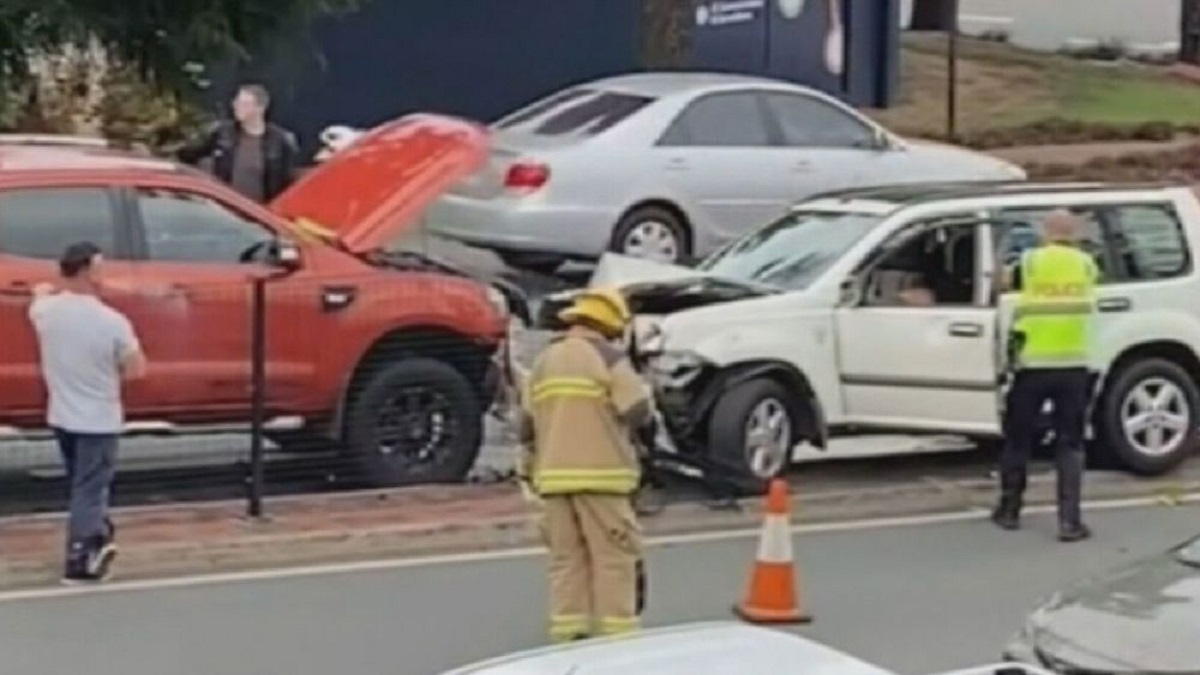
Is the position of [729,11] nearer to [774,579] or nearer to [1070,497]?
[1070,497]

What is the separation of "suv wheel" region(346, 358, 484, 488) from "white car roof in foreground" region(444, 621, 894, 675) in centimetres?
872

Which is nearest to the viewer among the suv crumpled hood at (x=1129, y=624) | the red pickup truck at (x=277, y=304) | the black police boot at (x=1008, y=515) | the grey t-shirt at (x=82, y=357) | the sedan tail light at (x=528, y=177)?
the suv crumpled hood at (x=1129, y=624)

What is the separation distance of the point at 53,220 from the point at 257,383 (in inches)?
51.6

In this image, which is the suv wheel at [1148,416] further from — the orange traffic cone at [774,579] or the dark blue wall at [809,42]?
the dark blue wall at [809,42]

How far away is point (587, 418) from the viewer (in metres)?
11.0

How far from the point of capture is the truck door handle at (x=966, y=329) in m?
15.1

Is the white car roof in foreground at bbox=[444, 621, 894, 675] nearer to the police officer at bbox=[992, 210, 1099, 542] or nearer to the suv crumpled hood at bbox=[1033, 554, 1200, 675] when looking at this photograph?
the suv crumpled hood at bbox=[1033, 554, 1200, 675]

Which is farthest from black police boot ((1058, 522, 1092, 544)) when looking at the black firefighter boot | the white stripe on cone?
the white stripe on cone

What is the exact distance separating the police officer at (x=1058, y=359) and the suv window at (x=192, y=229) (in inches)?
154

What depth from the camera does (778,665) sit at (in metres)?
5.61

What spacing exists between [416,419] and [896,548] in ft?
8.66

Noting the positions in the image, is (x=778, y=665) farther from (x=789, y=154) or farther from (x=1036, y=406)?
(x=789, y=154)

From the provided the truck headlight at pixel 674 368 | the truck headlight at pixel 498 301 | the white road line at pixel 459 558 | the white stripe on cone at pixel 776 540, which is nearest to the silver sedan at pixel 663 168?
the truck headlight at pixel 498 301

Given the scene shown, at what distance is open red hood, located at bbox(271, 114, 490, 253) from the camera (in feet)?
50.1
